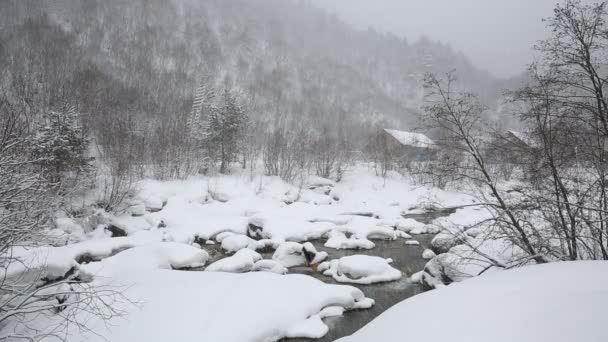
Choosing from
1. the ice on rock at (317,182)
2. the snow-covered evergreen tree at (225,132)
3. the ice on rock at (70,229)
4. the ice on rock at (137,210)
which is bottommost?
the ice on rock at (70,229)

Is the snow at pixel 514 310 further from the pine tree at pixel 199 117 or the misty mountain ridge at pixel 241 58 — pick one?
the misty mountain ridge at pixel 241 58

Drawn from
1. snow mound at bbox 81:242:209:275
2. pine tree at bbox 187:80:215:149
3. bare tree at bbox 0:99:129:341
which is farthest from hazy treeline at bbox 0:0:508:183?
snow mound at bbox 81:242:209:275

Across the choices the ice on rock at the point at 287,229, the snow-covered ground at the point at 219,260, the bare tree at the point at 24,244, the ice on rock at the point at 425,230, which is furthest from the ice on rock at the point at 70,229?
the ice on rock at the point at 425,230

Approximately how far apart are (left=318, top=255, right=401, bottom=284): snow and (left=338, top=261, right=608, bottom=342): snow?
6.29m

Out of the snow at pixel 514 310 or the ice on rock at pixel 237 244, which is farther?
the ice on rock at pixel 237 244

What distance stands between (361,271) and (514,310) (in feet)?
25.4

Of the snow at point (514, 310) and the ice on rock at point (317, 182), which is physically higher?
the snow at point (514, 310)

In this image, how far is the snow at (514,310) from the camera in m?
2.27

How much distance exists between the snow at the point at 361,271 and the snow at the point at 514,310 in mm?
6292

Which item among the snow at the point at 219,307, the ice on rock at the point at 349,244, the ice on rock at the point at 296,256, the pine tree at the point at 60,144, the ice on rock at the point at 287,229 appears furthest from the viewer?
the pine tree at the point at 60,144

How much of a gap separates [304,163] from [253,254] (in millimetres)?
20041

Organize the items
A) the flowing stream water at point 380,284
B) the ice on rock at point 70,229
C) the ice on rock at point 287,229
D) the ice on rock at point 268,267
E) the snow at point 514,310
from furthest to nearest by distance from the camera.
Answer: the ice on rock at point 287,229
the ice on rock at point 70,229
the ice on rock at point 268,267
the flowing stream water at point 380,284
the snow at point 514,310

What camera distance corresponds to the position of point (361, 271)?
1015cm

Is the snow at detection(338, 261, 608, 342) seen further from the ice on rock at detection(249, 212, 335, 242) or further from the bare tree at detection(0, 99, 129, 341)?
the ice on rock at detection(249, 212, 335, 242)
